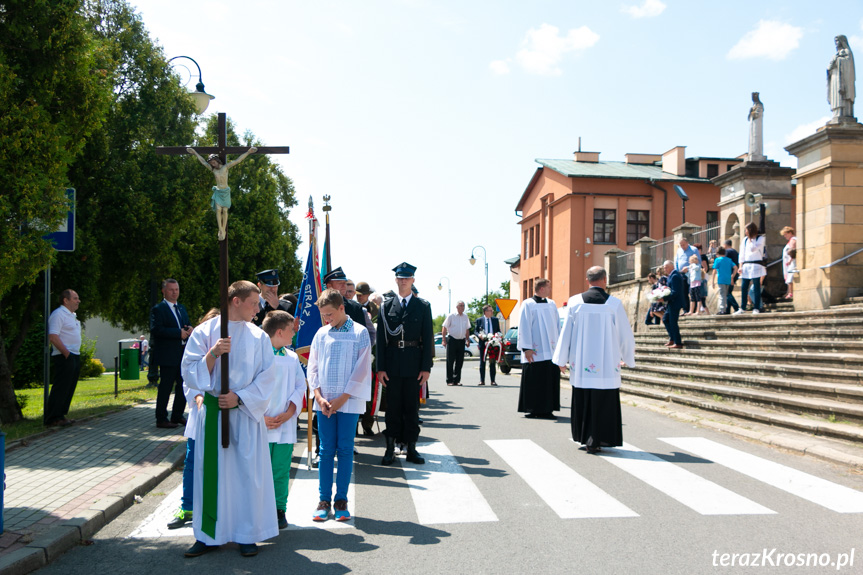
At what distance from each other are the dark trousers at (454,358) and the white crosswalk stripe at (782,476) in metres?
9.65

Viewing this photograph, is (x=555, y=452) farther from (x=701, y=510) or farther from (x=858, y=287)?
(x=858, y=287)

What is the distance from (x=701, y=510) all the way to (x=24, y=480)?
595 centimetres

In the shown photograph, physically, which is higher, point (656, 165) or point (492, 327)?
point (656, 165)

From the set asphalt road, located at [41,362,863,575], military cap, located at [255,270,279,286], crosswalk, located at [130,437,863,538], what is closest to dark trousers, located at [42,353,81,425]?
military cap, located at [255,270,279,286]

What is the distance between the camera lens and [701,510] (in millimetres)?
5609

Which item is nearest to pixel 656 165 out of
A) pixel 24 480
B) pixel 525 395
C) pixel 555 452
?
pixel 525 395

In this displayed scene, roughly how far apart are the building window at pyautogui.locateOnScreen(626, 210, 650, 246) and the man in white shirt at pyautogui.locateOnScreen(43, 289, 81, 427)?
38.4 metres

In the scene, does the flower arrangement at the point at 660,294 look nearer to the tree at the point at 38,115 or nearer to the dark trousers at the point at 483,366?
the dark trousers at the point at 483,366

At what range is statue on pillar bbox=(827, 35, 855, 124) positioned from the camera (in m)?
14.6

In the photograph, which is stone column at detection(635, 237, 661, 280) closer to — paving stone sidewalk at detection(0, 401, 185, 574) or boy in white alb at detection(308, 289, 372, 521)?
paving stone sidewalk at detection(0, 401, 185, 574)

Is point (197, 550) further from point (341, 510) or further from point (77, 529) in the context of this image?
point (341, 510)

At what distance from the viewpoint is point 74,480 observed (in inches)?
257

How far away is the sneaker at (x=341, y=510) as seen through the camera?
18.0ft

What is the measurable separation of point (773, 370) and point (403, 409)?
730 centimetres
